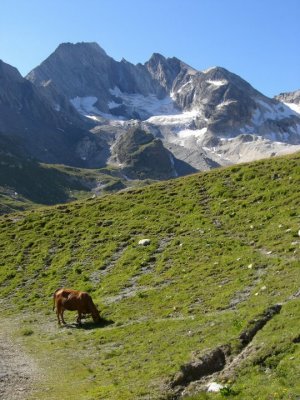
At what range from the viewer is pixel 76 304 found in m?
30.8

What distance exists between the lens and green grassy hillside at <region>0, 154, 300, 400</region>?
739 inches

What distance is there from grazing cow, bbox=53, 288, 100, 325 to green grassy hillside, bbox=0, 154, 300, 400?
895mm

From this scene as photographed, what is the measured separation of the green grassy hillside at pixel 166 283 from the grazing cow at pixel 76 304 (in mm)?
895

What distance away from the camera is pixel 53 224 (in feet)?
181

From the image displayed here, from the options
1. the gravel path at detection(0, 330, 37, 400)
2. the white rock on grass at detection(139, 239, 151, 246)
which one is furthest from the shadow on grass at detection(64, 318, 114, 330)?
the white rock on grass at detection(139, 239, 151, 246)

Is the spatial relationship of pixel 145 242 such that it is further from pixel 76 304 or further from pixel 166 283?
pixel 76 304

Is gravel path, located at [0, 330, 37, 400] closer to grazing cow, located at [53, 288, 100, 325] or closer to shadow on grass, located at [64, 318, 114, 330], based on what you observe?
shadow on grass, located at [64, 318, 114, 330]

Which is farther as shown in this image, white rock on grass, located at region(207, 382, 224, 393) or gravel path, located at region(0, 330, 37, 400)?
gravel path, located at region(0, 330, 37, 400)

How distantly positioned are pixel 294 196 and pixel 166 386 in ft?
91.4

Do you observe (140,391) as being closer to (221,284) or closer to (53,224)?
(221,284)

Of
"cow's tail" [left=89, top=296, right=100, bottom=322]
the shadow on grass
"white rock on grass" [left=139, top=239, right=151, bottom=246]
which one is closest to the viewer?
the shadow on grass

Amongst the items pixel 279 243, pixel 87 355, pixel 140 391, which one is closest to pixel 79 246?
pixel 279 243

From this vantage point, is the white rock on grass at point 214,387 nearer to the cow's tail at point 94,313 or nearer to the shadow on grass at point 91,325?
the shadow on grass at point 91,325

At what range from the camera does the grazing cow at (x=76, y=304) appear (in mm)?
30297
